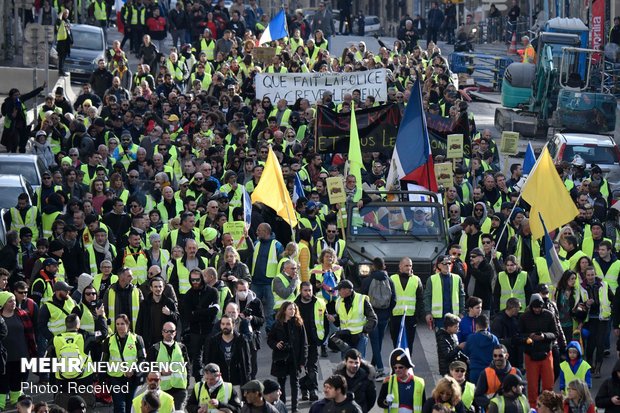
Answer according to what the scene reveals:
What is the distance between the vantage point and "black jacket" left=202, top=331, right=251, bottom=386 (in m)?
19.2

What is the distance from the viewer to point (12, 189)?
27.3 metres

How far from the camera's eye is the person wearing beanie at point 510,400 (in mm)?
16625

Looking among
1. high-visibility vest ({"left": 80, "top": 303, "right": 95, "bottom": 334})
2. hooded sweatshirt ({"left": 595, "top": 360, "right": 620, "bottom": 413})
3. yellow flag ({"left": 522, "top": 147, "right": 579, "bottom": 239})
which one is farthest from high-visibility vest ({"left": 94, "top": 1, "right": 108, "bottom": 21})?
hooded sweatshirt ({"left": 595, "top": 360, "right": 620, "bottom": 413})

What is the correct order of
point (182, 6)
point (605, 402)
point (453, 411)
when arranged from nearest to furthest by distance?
1. point (453, 411)
2. point (605, 402)
3. point (182, 6)

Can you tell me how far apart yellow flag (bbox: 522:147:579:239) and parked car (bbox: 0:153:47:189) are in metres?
9.04

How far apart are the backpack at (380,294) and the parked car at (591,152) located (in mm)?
11047

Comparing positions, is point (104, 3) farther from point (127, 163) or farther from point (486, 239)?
point (486, 239)

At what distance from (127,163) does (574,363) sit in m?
12.3

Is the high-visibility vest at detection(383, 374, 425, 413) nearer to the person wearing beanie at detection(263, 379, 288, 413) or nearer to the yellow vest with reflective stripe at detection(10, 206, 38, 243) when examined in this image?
the person wearing beanie at detection(263, 379, 288, 413)

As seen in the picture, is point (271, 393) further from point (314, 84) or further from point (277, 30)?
point (277, 30)

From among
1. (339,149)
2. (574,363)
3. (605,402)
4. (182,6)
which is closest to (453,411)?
(605,402)

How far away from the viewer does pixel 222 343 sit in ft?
63.3

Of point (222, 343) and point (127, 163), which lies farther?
point (127, 163)

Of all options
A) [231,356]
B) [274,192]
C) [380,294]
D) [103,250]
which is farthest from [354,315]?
[103,250]
